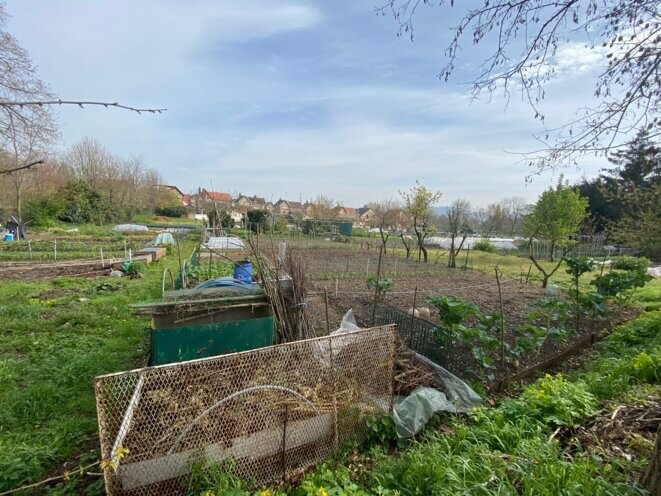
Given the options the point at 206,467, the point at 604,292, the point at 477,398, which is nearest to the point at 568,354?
the point at 604,292

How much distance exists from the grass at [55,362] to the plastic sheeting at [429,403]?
2.52 meters

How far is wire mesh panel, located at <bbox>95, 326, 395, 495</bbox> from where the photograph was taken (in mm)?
1971

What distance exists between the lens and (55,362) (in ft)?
13.3

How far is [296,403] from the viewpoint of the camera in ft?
8.14

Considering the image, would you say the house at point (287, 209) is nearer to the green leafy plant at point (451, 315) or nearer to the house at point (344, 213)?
the house at point (344, 213)

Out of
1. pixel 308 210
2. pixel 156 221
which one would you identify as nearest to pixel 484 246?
pixel 308 210

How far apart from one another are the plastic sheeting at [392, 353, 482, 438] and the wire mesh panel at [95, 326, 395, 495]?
18 centimetres

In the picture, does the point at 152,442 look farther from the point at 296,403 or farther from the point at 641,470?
the point at 641,470

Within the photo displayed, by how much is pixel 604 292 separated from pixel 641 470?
223 inches

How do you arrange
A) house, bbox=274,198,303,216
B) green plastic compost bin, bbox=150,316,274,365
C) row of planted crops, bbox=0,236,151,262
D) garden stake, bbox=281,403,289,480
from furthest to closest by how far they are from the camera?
1. house, bbox=274,198,303,216
2. row of planted crops, bbox=0,236,151,262
3. green plastic compost bin, bbox=150,316,274,365
4. garden stake, bbox=281,403,289,480

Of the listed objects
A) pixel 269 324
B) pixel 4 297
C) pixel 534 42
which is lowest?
pixel 4 297

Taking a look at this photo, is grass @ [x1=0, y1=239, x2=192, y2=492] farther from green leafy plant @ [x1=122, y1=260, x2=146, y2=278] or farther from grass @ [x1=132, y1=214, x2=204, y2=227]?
grass @ [x1=132, y1=214, x2=204, y2=227]

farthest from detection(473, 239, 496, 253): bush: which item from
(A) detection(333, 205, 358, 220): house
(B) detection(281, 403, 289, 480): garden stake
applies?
(B) detection(281, 403, 289, 480): garden stake

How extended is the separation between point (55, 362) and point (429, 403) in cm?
430
